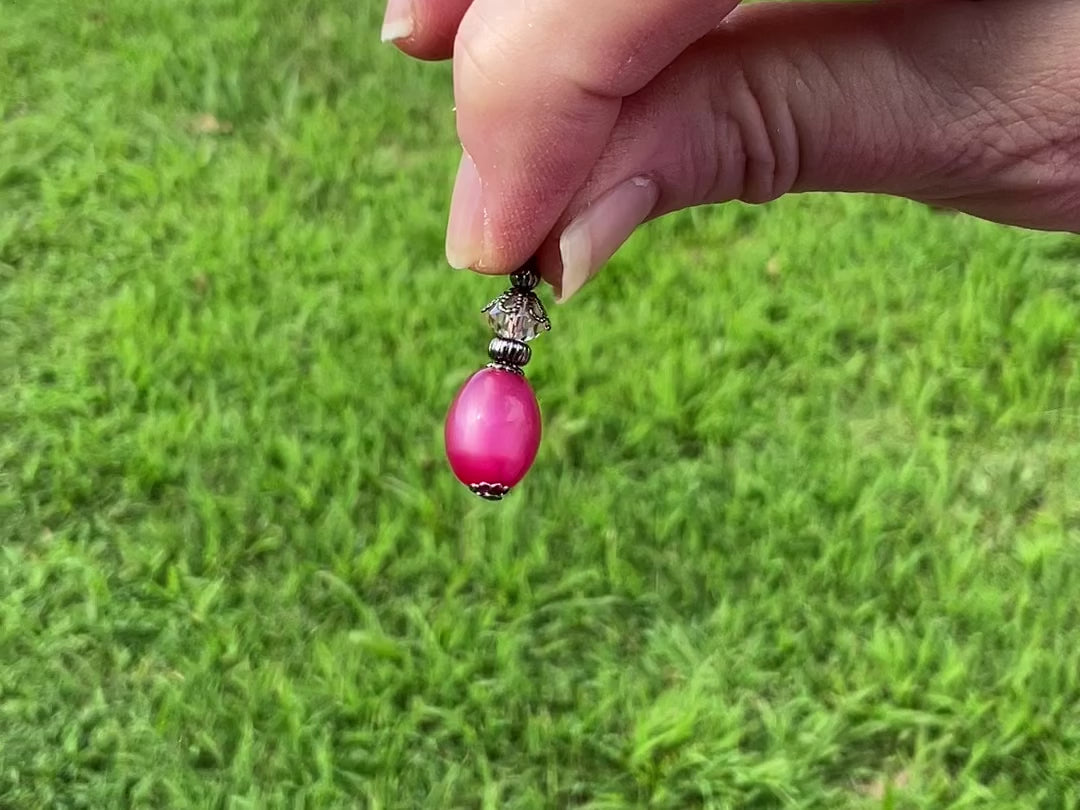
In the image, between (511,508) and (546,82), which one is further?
(511,508)

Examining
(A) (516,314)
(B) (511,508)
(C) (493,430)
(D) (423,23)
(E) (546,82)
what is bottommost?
(B) (511,508)

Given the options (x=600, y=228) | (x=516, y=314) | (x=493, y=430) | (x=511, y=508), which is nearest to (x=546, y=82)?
(x=600, y=228)

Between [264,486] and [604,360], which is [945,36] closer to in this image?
[604,360]

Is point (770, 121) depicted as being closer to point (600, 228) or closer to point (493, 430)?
point (600, 228)

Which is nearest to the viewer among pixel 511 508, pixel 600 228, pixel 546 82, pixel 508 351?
pixel 546 82

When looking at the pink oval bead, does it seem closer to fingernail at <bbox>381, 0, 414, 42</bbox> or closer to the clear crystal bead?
the clear crystal bead

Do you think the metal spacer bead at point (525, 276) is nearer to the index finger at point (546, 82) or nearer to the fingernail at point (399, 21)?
the index finger at point (546, 82)

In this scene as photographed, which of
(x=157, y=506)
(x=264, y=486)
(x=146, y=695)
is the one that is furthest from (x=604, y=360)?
(x=146, y=695)

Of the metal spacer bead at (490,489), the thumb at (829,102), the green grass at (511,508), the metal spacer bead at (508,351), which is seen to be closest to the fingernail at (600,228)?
the thumb at (829,102)
